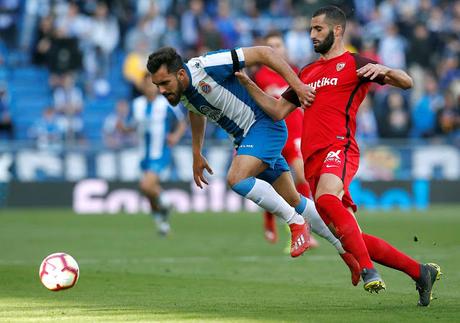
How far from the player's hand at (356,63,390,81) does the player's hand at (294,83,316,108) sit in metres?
0.45

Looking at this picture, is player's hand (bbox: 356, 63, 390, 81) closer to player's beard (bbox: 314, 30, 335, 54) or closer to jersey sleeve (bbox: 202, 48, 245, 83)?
player's beard (bbox: 314, 30, 335, 54)

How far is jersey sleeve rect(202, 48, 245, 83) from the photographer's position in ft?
31.9

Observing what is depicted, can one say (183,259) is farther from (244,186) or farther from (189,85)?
(189,85)

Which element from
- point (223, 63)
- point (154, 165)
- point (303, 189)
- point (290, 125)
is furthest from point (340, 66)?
point (154, 165)

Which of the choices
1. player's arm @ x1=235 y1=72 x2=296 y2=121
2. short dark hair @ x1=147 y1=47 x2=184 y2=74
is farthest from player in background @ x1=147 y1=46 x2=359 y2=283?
player's arm @ x1=235 y1=72 x2=296 y2=121

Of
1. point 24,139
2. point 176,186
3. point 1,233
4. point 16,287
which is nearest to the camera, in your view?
point 16,287

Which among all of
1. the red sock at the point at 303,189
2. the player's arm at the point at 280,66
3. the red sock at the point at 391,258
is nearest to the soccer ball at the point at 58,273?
the player's arm at the point at 280,66

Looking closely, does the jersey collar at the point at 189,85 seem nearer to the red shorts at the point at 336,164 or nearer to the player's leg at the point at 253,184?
the player's leg at the point at 253,184

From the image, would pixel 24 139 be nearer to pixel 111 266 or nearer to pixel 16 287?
pixel 111 266

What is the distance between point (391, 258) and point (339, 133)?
1108 mm

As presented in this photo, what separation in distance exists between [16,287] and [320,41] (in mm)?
3609

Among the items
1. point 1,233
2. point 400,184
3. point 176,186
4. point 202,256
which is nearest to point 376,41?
point 400,184

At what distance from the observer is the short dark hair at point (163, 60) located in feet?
31.1

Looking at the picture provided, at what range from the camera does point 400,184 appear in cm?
2412
